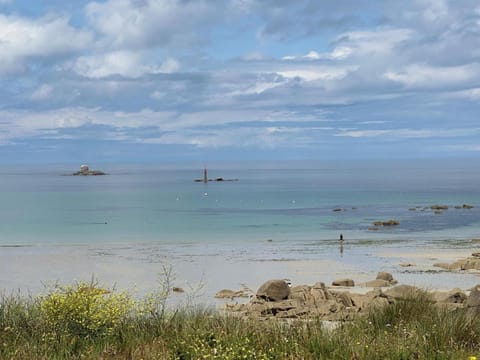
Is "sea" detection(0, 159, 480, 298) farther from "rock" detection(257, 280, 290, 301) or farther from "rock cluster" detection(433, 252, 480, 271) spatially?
"rock" detection(257, 280, 290, 301)

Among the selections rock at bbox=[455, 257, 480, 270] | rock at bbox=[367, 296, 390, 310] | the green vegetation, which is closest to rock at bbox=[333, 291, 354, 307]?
rock at bbox=[367, 296, 390, 310]

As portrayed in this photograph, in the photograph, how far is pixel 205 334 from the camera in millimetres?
9062

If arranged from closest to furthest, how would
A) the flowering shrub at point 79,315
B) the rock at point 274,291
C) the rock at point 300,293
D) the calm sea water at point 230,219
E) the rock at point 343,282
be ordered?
the flowering shrub at point 79,315 < the rock at point 300,293 < the rock at point 274,291 < the rock at point 343,282 < the calm sea water at point 230,219

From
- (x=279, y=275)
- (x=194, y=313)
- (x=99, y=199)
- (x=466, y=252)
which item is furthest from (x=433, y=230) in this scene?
(x=99, y=199)

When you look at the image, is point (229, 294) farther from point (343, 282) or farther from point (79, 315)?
point (79, 315)

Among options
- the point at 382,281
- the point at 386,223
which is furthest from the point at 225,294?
the point at 386,223

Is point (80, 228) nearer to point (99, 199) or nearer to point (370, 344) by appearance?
point (99, 199)

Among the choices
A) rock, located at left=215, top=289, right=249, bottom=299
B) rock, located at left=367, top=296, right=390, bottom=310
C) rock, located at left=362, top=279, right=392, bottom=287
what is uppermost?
rock, located at left=367, top=296, right=390, bottom=310

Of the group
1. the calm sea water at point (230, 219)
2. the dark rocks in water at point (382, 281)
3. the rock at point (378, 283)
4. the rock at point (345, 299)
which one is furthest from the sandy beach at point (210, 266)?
the calm sea water at point (230, 219)

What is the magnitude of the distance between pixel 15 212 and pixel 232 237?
3396 centimetres

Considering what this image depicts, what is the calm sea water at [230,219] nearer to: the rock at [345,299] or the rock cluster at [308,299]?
the rock cluster at [308,299]

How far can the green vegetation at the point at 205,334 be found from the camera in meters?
8.43

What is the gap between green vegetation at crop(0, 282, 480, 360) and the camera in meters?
8.43

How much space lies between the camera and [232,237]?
46.6m
